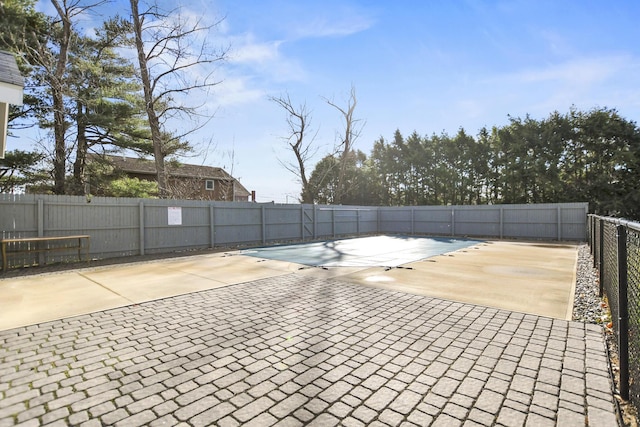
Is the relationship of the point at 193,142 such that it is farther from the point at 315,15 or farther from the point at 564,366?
the point at 564,366

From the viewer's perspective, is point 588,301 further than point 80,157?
No

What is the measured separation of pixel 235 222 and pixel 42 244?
18.6ft

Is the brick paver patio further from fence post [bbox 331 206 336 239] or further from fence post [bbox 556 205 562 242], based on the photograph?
fence post [bbox 556 205 562 242]

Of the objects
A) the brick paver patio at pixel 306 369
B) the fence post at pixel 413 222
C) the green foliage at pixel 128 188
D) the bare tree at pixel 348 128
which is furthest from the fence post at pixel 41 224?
the fence post at pixel 413 222

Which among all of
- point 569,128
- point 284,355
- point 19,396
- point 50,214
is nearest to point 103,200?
point 50,214

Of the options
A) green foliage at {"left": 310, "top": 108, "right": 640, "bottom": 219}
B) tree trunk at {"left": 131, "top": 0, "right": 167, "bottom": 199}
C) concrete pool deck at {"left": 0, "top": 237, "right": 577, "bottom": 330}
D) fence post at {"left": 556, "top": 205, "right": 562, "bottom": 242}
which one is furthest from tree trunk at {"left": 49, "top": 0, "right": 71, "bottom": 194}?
fence post at {"left": 556, "top": 205, "right": 562, "bottom": 242}

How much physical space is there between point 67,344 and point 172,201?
25.9ft

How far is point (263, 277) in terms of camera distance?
614 cm

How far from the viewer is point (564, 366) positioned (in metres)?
2.54

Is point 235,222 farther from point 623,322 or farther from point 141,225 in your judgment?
point 623,322

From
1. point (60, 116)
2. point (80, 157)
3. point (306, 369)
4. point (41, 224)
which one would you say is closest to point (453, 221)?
point (306, 369)

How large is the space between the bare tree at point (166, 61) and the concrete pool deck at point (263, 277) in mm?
7942

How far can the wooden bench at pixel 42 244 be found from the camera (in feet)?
23.3

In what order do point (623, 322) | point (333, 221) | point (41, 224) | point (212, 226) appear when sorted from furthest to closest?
1. point (333, 221)
2. point (212, 226)
3. point (41, 224)
4. point (623, 322)
